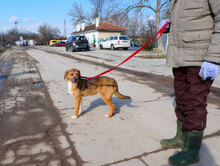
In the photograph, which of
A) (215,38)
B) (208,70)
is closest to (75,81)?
(208,70)

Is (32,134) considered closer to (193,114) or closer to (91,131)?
(91,131)

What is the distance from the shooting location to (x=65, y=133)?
3.00 metres

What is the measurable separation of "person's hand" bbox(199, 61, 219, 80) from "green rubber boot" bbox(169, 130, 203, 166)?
738mm

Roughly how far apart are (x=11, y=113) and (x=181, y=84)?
3.67 metres

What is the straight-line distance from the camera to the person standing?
177 cm

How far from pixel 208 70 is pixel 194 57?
261mm

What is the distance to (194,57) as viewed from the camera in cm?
198

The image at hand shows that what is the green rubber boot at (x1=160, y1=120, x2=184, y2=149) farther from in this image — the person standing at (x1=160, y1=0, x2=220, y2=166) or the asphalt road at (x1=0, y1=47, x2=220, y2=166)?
the person standing at (x1=160, y1=0, x2=220, y2=166)

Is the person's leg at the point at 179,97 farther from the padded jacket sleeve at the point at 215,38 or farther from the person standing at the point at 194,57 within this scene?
the padded jacket sleeve at the point at 215,38

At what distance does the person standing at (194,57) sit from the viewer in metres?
1.77

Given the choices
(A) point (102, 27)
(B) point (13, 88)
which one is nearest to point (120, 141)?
(B) point (13, 88)

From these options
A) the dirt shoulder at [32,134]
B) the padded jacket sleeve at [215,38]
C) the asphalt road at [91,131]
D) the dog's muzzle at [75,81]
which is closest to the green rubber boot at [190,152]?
the asphalt road at [91,131]

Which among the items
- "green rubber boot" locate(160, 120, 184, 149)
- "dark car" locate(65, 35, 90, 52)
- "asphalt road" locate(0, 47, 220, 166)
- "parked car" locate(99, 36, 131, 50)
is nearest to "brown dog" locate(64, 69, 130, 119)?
"asphalt road" locate(0, 47, 220, 166)

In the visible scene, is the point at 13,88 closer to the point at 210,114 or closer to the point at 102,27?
the point at 210,114
